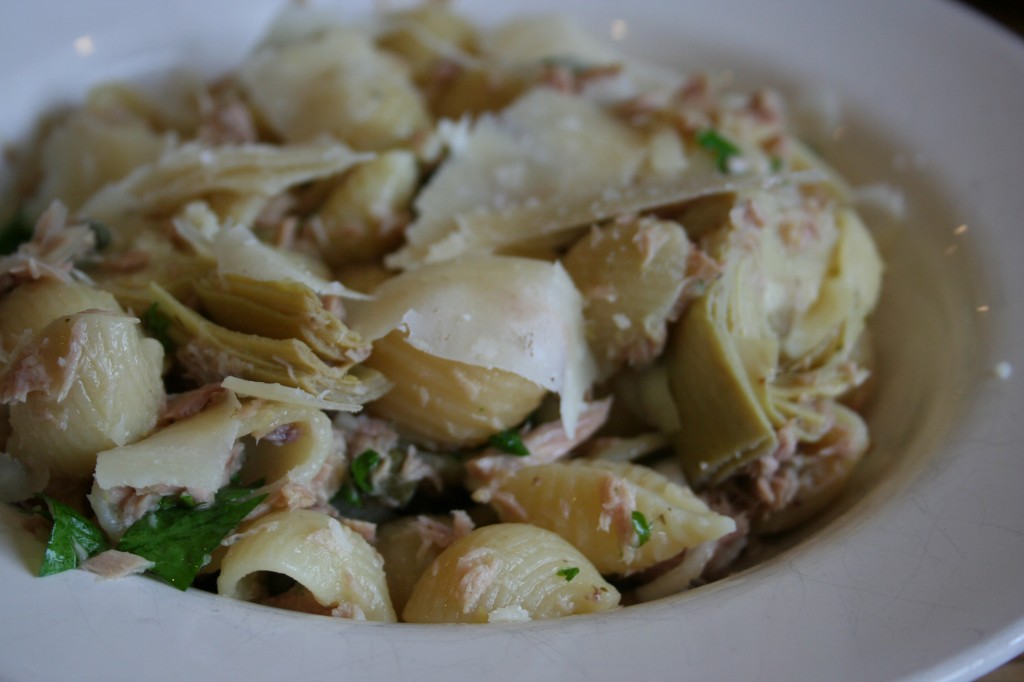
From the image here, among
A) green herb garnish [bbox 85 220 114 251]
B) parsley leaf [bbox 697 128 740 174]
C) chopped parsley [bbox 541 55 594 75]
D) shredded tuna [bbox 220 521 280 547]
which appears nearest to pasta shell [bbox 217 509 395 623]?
shredded tuna [bbox 220 521 280 547]

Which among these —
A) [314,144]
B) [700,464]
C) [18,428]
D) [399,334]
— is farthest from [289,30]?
[700,464]

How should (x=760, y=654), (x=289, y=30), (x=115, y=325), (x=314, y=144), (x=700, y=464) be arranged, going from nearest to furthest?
(x=760, y=654) → (x=115, y=325) → (x=700, y=464) → (x=314, y=144) → (x=289, y=30)

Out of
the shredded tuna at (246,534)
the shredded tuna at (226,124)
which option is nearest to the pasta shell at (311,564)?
the shredded tuna at (246,534)

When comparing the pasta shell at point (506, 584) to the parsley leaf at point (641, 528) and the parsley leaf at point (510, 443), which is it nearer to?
the parsley leaf at point (641, 528)

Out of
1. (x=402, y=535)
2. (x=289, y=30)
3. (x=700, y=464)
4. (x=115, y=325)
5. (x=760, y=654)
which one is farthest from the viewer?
(x=289, y=30)

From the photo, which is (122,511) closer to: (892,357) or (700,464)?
(700,464)
